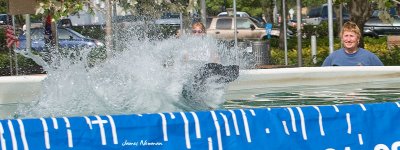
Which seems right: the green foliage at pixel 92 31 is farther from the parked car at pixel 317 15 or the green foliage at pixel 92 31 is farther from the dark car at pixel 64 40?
the parked car at pixel 317 15

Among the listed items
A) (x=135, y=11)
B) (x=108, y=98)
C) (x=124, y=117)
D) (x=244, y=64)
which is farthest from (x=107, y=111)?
(x=135, y=11)

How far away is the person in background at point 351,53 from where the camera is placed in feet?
31.8

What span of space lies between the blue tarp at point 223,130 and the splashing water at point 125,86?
7.85 ft

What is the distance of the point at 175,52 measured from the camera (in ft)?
30.2

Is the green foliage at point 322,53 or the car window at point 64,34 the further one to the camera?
the car window at point 64,34

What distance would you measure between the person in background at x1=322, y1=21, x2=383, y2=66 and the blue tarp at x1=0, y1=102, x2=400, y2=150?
4.31 metres

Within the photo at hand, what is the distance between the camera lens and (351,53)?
10055 millimetres

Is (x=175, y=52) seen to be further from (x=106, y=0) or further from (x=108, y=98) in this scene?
(x=106, y=0)

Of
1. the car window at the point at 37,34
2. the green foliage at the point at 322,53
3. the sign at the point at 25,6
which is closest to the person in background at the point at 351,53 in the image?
the green foliage at the point at 322,53

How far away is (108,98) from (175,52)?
5.05ft

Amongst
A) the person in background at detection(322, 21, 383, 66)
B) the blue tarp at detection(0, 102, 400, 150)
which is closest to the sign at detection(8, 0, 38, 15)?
the person in background at detection(322, 21, 383, 66)

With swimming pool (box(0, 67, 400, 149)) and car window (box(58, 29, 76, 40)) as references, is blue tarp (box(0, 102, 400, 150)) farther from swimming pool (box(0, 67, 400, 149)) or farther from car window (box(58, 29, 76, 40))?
car window (box(58, 29, 76, 40))

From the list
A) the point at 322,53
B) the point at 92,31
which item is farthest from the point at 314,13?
the point at 322,53

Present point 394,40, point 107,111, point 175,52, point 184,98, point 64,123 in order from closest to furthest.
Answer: point 64,123
point 107,111
point 184,98
point 175,52
point 394,40
